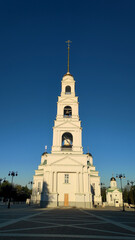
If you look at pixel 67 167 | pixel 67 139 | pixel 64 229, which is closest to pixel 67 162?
pixel 67 167

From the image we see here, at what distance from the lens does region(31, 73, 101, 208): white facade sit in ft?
104

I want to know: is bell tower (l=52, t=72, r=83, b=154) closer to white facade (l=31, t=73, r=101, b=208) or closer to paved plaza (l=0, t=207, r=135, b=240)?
white facade (l=31, t=73, r=101, b=208)

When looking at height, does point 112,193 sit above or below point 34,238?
below

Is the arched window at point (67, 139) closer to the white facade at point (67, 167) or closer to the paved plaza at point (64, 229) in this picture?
the white facade at point (67, 167)

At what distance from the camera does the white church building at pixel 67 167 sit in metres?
31.5

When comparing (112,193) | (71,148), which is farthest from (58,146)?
(112,193)

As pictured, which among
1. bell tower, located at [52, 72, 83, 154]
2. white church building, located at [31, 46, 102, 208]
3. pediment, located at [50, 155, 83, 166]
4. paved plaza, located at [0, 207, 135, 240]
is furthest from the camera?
bell tower, located at [52, 72, 83, 154]

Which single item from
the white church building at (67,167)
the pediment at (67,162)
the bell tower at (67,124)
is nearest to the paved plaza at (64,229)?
the white church building at (67,167)

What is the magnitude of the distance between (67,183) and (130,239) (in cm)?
2772

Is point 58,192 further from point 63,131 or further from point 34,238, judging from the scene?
point 34,238

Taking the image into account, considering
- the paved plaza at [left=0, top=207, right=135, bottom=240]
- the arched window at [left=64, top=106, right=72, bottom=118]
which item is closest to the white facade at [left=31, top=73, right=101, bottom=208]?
the arched window at [left=64, top=106, right=72, bottom=118]

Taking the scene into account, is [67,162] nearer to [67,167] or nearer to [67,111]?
[67,167]

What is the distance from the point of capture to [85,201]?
31266 millimetres

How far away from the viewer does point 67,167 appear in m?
33.8
